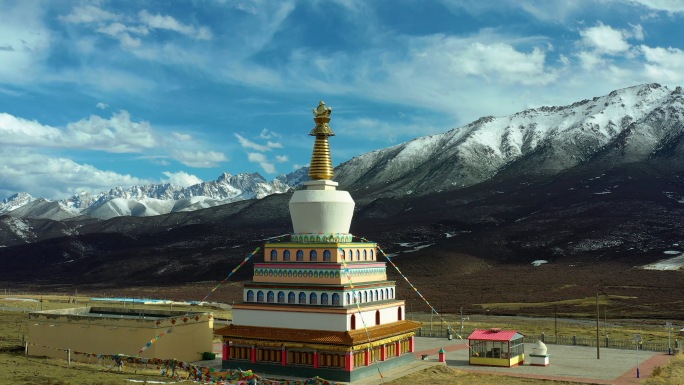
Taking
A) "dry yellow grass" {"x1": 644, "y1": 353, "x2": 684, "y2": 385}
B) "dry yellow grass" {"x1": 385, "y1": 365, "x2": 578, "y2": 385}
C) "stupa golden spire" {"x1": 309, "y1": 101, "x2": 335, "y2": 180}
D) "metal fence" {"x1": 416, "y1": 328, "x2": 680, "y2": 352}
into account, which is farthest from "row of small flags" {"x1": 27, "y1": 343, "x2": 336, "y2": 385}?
"metal fence" {"x1": 416, "y1": 328, "x2": 680, "y2": 352}

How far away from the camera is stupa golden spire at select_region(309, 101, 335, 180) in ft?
163

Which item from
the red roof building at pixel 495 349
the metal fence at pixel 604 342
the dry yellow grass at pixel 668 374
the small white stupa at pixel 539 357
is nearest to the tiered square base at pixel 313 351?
the red roof building at pixel 495 349

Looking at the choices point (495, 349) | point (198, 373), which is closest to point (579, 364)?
point (495, 349)

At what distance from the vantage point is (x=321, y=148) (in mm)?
50281

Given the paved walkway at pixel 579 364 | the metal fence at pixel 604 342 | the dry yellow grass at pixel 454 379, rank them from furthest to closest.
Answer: the metal fence at pixel 604 342 < the paved walkway at pixel 579 364 < the dry yellow grass at pixel 454 379

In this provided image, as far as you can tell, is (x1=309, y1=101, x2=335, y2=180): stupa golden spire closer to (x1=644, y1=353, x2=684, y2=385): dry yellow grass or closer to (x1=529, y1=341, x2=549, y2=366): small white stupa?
(x1=529, y1=341, x2=549, y2=366): small white stupa

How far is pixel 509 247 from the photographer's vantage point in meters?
188

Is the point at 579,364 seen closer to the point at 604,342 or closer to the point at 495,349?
the point at 495,349

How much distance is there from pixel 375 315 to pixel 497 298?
82.7 metres

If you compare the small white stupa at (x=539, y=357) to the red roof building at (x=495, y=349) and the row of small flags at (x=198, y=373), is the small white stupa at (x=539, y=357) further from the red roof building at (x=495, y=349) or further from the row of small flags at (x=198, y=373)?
the row of small flags at (x=198, y=373)

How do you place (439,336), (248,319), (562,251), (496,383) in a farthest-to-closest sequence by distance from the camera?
(562,251)
(439,336)
(248,319)
(496,383)

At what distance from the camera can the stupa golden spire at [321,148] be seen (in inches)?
1957

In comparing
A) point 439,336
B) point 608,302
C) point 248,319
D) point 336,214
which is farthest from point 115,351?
point 608,302

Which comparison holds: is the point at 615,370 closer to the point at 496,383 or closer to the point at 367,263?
the point at 496,383
